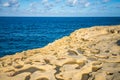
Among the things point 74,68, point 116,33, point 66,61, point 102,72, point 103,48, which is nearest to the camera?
point 102,72

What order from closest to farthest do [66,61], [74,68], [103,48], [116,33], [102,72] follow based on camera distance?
[102,72] → [74,68] → [66,61] → [103,48] → [116,33]

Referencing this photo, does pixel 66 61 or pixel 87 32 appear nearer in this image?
pixel 66 61

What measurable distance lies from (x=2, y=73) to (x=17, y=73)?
73cm

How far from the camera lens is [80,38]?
53.1ft

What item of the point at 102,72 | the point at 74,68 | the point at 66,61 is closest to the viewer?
the point at 102,72

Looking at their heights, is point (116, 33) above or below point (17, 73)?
above

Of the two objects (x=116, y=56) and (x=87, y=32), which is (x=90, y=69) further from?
(x=87, y=32)

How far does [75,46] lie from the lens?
14055 mm

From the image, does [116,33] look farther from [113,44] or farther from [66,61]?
[66,61]

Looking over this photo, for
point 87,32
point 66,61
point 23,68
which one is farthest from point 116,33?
point 23,68

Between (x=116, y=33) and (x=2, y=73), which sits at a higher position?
(x=116, y=33)

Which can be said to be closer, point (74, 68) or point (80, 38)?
point (74, 68)

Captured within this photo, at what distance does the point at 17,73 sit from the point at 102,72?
404 cm

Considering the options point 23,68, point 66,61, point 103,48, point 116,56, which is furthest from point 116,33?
point 23,68
